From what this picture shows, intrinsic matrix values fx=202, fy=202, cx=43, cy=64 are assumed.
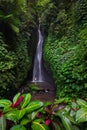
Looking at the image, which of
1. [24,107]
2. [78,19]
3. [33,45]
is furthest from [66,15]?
[24,107]

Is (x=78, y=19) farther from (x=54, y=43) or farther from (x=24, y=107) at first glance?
(x=24, y=107)

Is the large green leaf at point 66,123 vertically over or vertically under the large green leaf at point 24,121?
under

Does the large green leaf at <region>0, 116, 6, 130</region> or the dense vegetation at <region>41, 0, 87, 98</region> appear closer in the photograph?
the large green leaf at <region>0, 116, 6, 130</region>

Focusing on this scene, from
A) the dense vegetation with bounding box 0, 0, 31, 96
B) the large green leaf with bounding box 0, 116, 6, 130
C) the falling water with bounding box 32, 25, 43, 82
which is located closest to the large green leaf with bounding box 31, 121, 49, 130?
the large green leaf with bounding box 0, 116, 6, 130

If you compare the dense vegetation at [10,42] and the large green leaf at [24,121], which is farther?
the dense vegetation at [10,42]

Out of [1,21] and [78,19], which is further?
[78,19]

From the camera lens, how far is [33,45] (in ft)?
49.0

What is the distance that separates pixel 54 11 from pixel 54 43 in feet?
9.54

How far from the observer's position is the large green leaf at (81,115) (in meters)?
2.04

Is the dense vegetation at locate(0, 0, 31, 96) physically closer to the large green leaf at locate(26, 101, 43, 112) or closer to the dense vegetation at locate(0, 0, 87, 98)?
the dense vegetation at locate(0, 0, 87, 98)

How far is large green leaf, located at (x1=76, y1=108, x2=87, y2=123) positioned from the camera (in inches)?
80.3

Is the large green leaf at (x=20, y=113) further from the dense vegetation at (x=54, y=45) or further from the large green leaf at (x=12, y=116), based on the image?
the dense vegetation at (x=54, y=45)

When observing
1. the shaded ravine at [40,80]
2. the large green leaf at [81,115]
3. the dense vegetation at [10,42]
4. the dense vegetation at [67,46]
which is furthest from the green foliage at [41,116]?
the shaded ravine at [40,80]

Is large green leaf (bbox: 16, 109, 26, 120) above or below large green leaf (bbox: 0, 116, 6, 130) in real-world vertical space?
above
